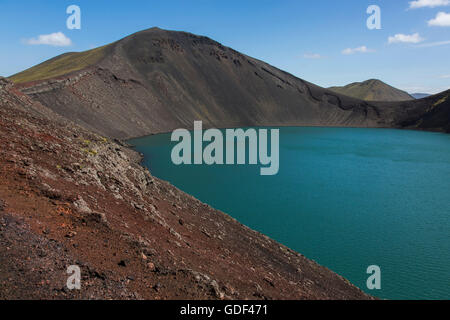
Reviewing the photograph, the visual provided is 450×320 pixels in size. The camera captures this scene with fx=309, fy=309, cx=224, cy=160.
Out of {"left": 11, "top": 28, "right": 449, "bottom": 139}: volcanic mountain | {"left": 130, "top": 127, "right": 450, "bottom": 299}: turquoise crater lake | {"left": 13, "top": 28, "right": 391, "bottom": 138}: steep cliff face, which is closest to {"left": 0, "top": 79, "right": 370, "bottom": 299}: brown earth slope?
{"left": 130, "top": 127, "right": 450, "bottom": 299}: turquoise crater lake

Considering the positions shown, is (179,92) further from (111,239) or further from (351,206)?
(111,239)

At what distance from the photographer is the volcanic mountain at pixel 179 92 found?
71.2 m

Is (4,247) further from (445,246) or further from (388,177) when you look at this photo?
(388,177)

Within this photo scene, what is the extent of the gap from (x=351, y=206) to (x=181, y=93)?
8111 cm

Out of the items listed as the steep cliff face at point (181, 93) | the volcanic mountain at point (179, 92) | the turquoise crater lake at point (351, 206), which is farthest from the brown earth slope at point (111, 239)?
the steep cliff face at point (181, 93)

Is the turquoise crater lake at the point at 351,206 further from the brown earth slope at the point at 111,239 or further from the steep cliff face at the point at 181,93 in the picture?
the steep cliff face at the point at 181,93

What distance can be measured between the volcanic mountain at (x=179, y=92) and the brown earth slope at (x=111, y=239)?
45234 mm

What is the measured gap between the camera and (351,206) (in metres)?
33.7

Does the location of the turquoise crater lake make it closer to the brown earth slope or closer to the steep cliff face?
the brown earth slope

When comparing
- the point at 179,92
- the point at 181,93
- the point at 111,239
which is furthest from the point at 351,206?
the point at 181,93

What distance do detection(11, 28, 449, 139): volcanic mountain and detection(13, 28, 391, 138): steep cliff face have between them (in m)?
0.30

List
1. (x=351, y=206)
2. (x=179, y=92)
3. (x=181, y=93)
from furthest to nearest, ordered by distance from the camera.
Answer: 1. (x=181, y=93)
2. (x=179, y=92)
3. (x=351, y=206)

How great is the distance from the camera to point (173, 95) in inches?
3996
